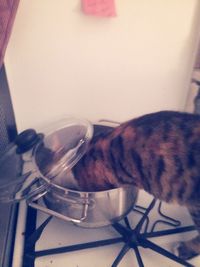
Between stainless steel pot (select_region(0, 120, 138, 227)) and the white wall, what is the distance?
19cm

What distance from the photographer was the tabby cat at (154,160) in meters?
0.65

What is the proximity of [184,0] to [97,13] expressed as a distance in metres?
0.21

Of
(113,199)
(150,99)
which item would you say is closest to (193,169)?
(113,199)

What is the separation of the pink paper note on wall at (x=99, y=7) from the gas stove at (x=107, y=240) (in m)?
0.49

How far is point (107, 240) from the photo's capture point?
77cm

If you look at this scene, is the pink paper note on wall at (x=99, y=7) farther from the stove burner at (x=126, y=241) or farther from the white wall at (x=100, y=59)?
the stove burner at (x=126, y=241)

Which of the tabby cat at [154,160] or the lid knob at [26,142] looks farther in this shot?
the lid knob at [26,142]

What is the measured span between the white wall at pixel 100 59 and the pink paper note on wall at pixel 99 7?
0.02 metres

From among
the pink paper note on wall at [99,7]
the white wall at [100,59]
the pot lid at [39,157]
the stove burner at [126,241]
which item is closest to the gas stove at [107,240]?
the stove burner at [126,241]

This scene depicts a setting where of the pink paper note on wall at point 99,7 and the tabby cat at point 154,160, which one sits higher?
the pink paper note on wall at point 99,7

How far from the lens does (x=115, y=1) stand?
2.54ft

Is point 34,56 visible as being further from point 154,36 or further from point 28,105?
point 154,36

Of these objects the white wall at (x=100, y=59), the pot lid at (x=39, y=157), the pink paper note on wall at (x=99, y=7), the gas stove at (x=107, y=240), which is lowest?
the gas stove at (x=107, y=240)

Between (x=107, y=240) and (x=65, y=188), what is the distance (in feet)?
0.66
